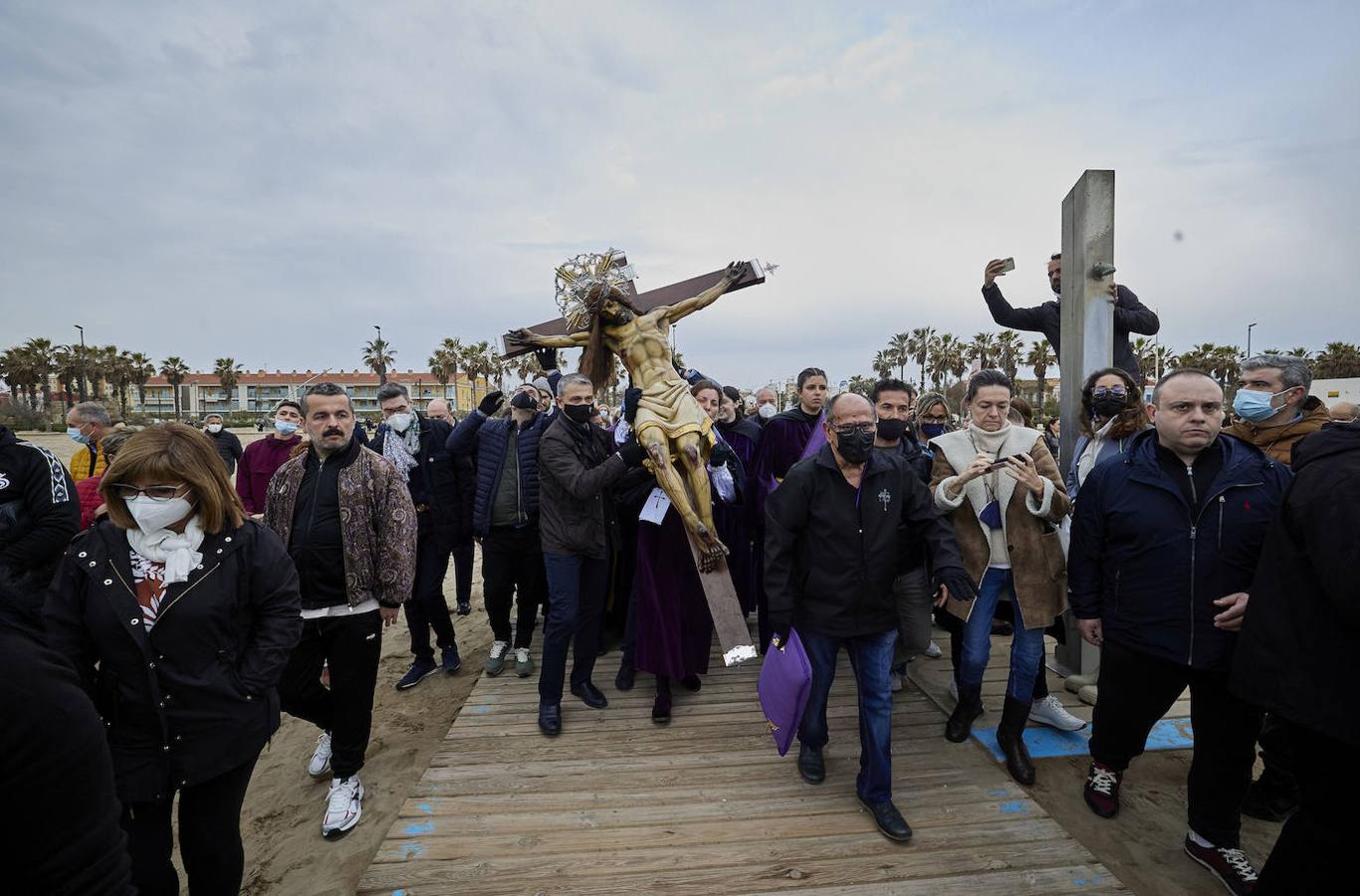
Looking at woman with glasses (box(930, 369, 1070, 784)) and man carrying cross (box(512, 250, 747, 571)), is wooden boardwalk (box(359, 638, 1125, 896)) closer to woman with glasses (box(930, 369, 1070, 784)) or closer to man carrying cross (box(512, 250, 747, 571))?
woman with glasses (box(930, 369, 1070, 784))

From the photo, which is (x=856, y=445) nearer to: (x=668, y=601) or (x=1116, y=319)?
(x=668, y=601)

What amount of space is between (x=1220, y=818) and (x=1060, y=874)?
2.78 feet

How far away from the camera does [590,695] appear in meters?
4.18

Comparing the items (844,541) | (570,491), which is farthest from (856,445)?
(570,491)

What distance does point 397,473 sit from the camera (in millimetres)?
3398

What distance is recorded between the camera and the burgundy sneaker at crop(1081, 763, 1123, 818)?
3.10 meters

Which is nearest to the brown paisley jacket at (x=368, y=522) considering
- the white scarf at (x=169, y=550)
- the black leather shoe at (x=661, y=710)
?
the white scarf at (x=169, y=550)

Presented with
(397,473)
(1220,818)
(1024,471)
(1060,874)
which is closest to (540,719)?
(397,473)

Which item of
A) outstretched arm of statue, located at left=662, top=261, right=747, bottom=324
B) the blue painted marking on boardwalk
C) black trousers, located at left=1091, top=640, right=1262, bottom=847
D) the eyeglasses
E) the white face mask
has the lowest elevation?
the blue painted marking on boardwalk

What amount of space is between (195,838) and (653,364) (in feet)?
10.9

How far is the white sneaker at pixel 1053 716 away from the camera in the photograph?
3.74 metres

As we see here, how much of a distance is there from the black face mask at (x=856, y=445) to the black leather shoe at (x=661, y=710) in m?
2.14

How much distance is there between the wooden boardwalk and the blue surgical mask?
2.41 m

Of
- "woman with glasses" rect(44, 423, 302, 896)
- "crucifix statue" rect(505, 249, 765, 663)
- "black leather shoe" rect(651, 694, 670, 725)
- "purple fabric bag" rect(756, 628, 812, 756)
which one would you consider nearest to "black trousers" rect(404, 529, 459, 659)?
"crucifix statue" rect(505, 249, 765, 663)
